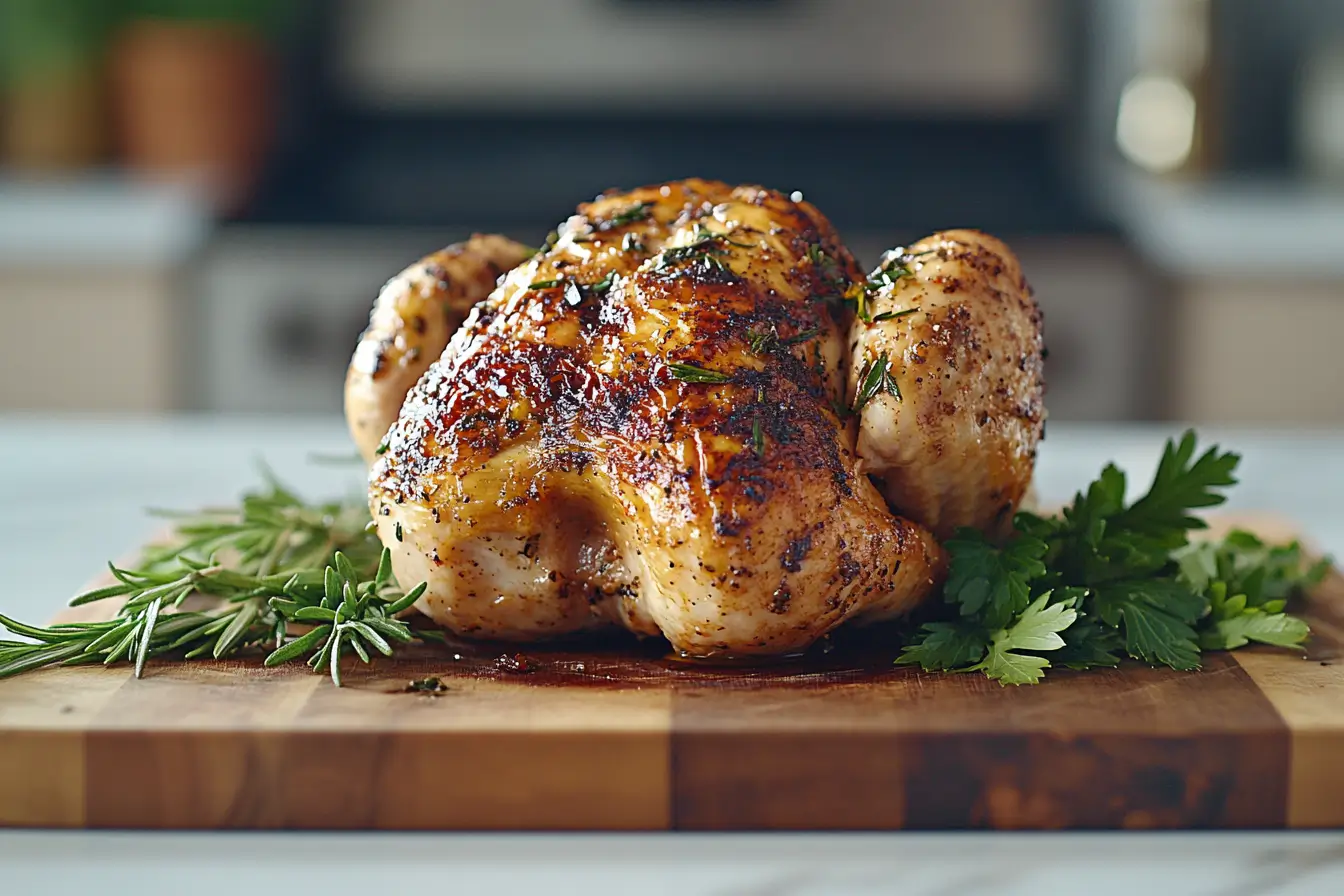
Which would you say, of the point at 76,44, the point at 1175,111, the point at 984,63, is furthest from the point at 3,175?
the point at 1175,111

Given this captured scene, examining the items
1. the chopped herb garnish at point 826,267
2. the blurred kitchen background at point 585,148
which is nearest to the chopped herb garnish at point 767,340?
the chopped herb garnish at point 826,267

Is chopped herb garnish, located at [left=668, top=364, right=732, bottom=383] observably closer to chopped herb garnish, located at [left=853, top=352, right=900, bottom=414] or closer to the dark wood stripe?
chopped herb garnish, located at [left=853, top=352, right=900, bottom=414]

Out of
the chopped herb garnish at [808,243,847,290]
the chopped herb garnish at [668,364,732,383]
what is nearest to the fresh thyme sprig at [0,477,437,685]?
the chopped herb garnish at [668,364,732,383]

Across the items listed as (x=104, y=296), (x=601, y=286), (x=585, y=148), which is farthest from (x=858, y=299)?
(x=585, y=148)

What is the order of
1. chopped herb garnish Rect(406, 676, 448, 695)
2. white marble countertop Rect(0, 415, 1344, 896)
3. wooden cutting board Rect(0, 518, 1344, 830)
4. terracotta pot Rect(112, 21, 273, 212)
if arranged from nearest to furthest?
white marble countertop Rect(0, 415, 1344, 896)
wooden cutting board Rect(0, 518, 1344, 830)
chopped herb garnish Rect(406, 676, 448, 695)
terracotta pot Rect(112, 21, 273, 212)

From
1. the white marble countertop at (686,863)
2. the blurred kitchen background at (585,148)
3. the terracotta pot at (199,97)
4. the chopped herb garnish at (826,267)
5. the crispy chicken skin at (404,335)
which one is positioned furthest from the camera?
the terracotta pot at (199,97)

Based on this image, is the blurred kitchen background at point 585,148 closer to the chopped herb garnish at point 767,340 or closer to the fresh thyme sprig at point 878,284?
the fresh thyme sprig at point 878,284
